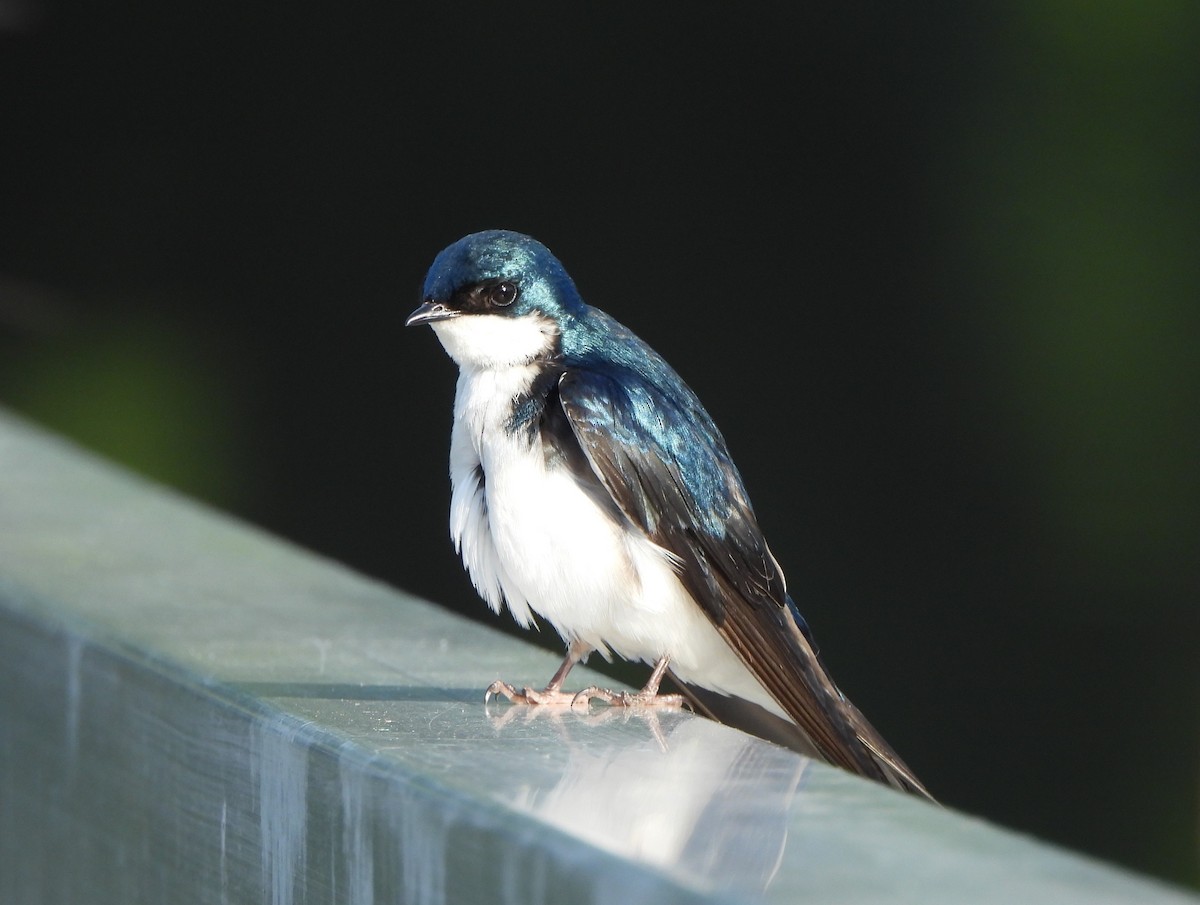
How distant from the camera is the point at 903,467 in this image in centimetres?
427

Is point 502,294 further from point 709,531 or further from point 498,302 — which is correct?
point 709,531

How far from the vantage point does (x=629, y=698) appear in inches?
63.1

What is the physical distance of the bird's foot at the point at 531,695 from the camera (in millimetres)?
1500

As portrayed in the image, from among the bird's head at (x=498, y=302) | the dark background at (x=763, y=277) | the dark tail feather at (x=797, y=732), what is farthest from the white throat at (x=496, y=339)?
the dark background at (x=763, y=277)

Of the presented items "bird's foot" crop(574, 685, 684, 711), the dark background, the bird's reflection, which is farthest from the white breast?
the dark background

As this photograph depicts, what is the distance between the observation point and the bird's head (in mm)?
1875

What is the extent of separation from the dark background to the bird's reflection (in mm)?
2739

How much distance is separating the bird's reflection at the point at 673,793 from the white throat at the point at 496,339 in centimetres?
53

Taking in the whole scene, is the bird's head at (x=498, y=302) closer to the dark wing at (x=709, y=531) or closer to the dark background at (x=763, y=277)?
the dark wing at (x=709, y=531)

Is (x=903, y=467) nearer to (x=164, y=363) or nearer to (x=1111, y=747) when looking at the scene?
(x=1111, y=747)

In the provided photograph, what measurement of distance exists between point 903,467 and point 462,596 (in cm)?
122

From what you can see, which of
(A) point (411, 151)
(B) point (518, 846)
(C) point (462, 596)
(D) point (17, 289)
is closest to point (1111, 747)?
(C) point (462, 596)

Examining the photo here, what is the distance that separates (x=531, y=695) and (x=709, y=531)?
0.35 metres

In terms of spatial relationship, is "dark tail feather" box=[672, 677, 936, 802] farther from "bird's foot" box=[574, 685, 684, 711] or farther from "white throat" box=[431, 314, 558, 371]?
"white throat" box=[431, 314, 558, 371]
